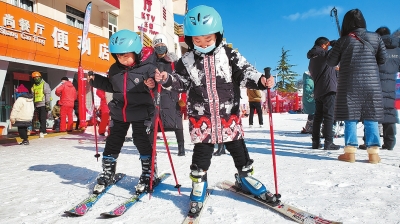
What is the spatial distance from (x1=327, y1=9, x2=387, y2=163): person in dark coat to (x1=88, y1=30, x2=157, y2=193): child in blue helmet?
256cm

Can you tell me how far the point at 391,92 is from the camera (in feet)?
14.4

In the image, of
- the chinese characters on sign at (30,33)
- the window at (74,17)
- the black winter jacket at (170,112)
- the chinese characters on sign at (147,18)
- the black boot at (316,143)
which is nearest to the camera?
the black winter jacket at (170,112)

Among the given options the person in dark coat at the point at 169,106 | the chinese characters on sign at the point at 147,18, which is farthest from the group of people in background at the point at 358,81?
the chinese characters on sign at the point at 147,18

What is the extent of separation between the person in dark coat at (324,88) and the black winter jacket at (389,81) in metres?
0.71

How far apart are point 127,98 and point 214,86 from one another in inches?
41.2

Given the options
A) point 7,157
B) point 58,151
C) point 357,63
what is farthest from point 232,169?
point 7,157

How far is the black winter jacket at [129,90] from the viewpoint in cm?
289

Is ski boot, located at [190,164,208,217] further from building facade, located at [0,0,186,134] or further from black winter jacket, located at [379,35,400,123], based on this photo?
building facade, located at [0,0,186,134]

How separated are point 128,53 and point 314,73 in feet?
11.7

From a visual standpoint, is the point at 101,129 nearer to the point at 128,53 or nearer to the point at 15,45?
the point at 15,45

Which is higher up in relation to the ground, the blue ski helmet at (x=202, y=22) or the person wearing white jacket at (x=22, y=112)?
the blue ski helmet at (x=202, y=22)

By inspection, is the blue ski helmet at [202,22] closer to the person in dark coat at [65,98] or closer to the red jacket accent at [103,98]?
the red jacket accent at [103,98]

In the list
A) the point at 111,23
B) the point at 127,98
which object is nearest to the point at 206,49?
the point at 127,98

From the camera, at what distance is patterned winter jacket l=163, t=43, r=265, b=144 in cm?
236
